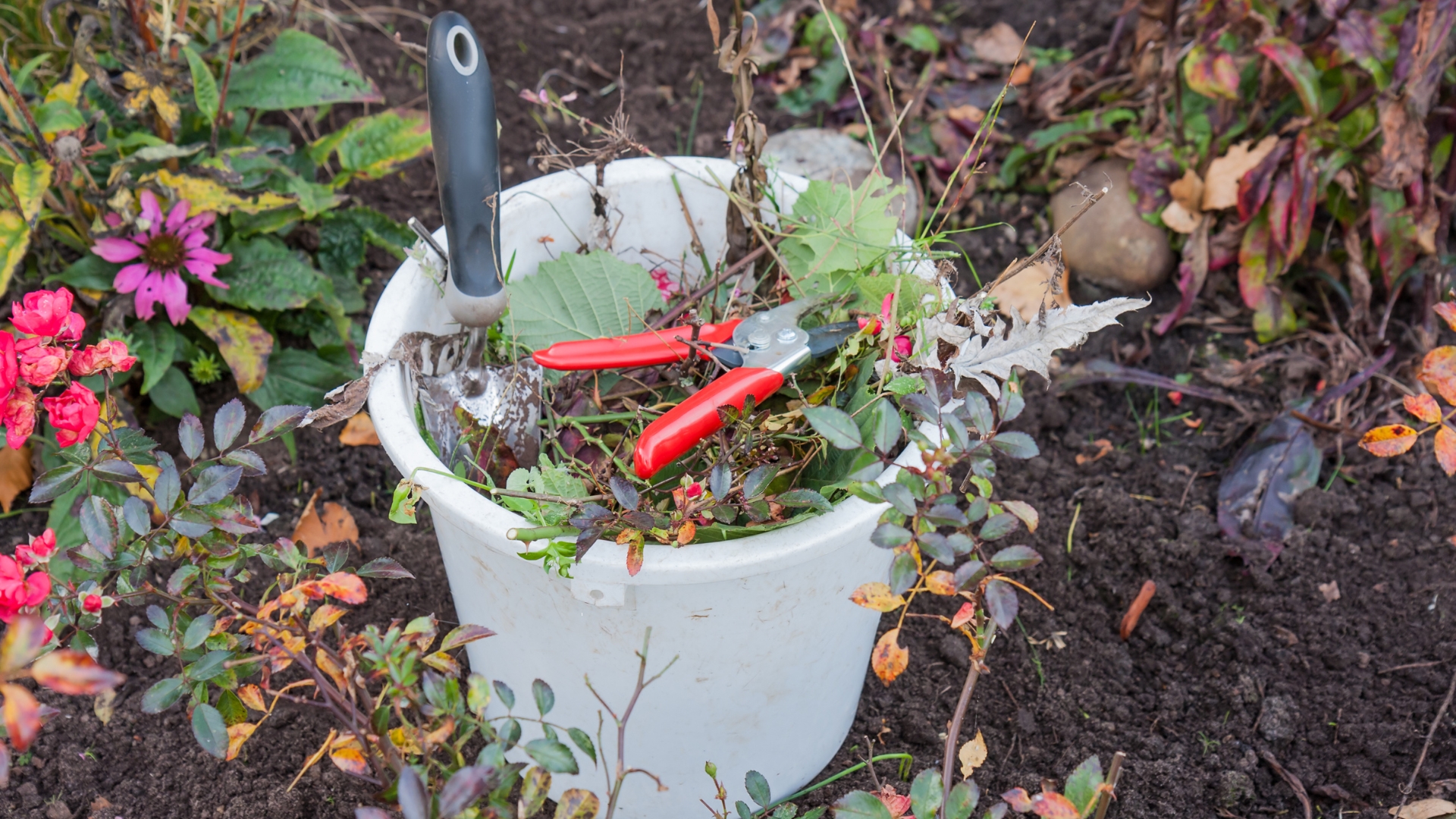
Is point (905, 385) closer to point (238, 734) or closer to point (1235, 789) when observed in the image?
point (238, 734)

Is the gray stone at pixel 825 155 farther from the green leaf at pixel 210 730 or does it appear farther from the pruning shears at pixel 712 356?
the green leaf at pixel 210 730

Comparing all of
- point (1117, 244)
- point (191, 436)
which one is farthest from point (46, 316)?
point (1117, 244)

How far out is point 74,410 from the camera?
936 millimetres

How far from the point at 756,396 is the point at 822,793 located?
2.16 feet

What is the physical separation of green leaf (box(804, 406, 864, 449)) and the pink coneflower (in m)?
1.03

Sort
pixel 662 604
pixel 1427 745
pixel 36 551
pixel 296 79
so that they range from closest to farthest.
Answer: pixel 36 551 < pixel 662 604 < pixel 1427 745 < pixel 296 79

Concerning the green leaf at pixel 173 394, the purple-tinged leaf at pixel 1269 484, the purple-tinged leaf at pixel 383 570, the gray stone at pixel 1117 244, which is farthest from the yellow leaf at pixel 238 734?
the gray stone at pixel 1117 244

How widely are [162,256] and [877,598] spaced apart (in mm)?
1240

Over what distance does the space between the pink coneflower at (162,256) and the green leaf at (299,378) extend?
0.19 m

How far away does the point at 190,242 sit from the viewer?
1556mm

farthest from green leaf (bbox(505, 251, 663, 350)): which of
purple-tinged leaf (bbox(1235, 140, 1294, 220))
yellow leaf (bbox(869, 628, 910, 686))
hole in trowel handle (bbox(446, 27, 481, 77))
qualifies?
purple-tinged leaf (bbox(1235, 140, 1294, 220))

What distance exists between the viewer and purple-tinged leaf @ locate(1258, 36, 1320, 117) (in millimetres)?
1853

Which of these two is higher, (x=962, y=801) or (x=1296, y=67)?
(x=1296, y=67)

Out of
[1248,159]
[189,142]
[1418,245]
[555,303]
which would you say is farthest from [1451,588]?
[189,142]
